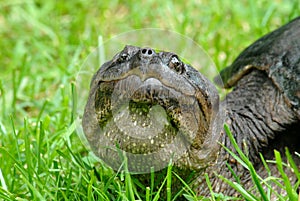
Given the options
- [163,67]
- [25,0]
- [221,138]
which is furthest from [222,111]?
[25,0]

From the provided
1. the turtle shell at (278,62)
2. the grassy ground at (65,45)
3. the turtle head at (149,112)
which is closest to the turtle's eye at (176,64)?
the turtle head at (149,112)

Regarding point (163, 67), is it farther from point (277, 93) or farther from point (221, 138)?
point (277, 93)

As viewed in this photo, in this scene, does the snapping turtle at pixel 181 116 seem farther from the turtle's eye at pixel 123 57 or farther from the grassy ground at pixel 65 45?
the grassy ground at pixel 65 45

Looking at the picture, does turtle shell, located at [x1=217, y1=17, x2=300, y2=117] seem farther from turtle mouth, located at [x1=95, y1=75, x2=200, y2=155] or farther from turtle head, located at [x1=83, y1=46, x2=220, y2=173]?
turtle mouth, located at [x1=95, y1=75, x2=200, y2=155]

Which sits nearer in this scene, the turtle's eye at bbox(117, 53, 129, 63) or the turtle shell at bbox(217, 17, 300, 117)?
the turtle's eye at bbox(117, 53, 129, 63)

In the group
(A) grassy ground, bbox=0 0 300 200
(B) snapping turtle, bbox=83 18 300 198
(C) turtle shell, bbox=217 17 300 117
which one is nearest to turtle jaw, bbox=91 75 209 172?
(B) snapping turtle, bbox=83 18 300 198

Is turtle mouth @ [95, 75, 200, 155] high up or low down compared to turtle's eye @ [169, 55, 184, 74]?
down

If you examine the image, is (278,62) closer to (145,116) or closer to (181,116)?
(181,116)
